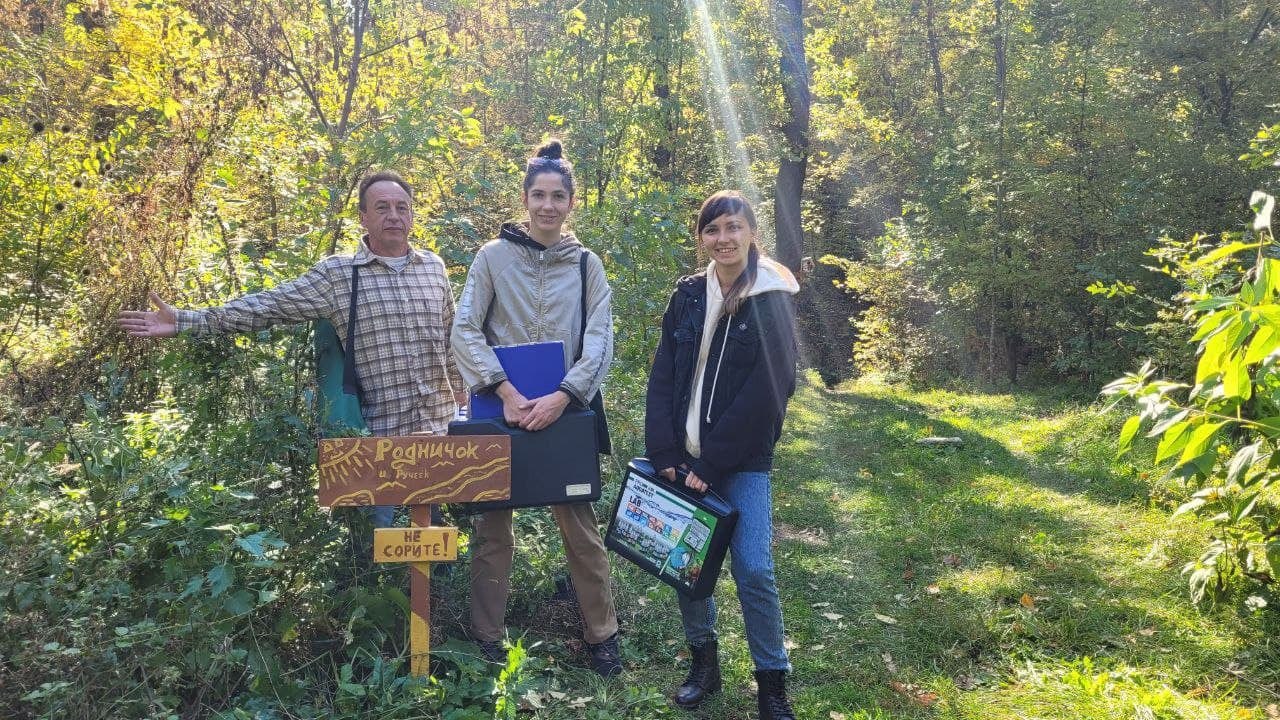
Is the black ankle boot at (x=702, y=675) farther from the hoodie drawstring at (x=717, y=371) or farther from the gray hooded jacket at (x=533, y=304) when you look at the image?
the gray hooded jacket at (x=533, y=304)

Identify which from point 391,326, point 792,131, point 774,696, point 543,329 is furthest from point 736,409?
point 792,131

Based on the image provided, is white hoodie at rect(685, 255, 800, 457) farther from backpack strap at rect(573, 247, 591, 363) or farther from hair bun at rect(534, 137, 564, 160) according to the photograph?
hair bun at rect(534, 137, 564, 160)

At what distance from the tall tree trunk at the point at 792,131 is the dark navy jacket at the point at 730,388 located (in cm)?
1098

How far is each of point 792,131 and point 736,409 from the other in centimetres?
1286

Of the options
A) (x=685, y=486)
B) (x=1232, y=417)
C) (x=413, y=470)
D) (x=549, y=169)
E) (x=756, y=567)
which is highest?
(x=549, y=169)

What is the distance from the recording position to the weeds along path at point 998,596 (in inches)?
145

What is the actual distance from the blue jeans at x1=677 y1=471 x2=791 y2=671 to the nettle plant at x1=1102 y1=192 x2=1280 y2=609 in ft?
4.50

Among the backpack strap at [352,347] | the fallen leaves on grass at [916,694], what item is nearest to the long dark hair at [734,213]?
the backpack strap at [352,347]

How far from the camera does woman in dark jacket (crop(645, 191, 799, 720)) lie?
11.1ft

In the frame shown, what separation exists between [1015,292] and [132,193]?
509 inches

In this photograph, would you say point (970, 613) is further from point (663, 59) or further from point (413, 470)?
point (663, 59)

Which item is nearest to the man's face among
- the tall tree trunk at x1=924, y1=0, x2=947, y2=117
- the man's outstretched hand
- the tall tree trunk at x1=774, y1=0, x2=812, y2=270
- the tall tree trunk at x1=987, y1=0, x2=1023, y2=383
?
the man's outstretched hand

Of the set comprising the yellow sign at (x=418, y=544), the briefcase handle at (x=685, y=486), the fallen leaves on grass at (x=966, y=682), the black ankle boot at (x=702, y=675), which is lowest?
the fallen leaves on grass at (x=966, y=682)

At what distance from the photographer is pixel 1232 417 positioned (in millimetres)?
2850
